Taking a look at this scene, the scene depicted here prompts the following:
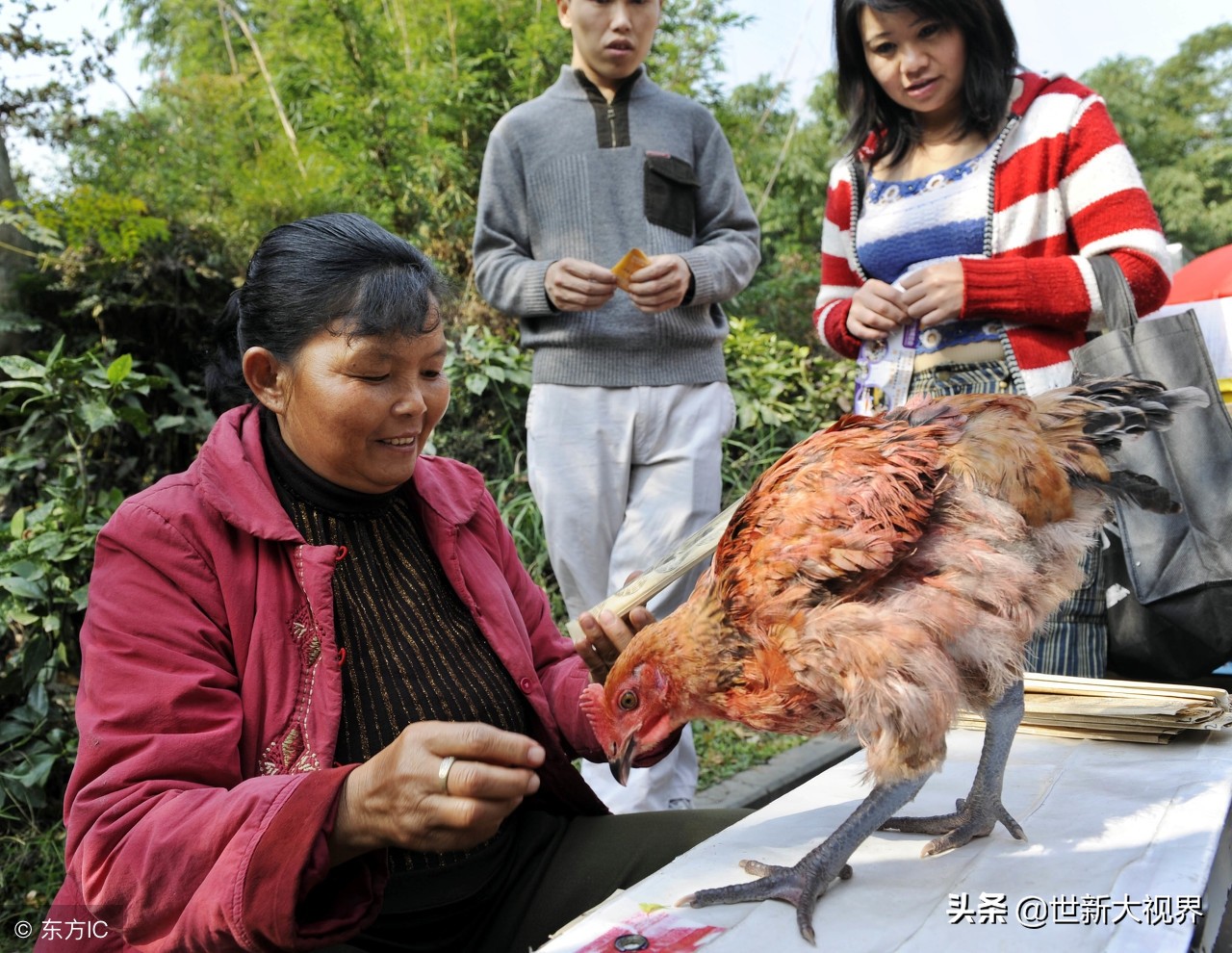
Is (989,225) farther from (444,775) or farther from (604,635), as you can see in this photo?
(444,775)

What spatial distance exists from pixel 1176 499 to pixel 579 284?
6.30 ft

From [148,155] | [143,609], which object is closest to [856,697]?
[143,609]

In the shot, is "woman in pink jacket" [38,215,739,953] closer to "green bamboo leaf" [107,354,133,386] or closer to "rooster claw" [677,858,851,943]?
"rooster claw" [677,858,851,943]

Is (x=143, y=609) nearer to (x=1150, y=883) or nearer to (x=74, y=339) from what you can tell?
(x=1150, y=883)

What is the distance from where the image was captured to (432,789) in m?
1.40

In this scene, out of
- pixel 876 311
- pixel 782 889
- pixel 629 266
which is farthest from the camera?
pixel 629 266

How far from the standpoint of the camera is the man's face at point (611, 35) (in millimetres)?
3445

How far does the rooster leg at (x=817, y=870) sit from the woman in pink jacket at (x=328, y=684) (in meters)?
0.37

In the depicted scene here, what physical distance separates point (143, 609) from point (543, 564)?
13.2 ft

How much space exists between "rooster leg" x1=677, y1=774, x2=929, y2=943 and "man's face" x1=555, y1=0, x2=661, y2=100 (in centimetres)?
291

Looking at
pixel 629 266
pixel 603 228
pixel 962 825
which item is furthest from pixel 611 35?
pixel 962 825

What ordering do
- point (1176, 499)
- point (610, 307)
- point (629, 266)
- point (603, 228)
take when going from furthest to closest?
point (603, 228), point (610, 307), point (629, 266), point (1176, 499)

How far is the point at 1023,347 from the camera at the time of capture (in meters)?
2.68

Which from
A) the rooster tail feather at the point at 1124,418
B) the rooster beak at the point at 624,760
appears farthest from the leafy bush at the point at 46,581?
the rooster tail feather at the point at 1124,418
